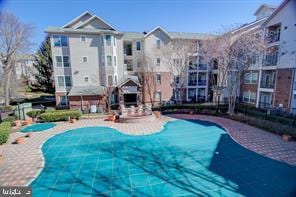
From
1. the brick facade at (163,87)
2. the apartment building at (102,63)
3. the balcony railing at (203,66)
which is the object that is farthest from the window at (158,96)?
the balcony railing at (203,66)

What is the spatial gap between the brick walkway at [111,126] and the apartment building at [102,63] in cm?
770

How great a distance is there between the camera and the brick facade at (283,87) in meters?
19.8

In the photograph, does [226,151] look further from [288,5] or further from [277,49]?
[288,5]

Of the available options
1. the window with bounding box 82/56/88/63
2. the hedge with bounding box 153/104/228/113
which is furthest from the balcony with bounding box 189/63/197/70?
the window with bounding box 82/56/88/63

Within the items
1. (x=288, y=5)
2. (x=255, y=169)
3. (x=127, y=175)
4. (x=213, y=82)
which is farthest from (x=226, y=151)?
(x=213, y=82)

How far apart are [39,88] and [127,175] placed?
3958 centimetres

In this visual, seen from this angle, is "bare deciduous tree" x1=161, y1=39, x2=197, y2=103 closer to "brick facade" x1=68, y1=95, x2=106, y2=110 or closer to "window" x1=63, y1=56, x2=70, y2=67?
"brick facade" x1=68, y1=95, x2=106, y2=110

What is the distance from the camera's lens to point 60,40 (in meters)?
24.6

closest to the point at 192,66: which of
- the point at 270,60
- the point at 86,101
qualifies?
the point at 270,60

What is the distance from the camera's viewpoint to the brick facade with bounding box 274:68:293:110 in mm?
19828

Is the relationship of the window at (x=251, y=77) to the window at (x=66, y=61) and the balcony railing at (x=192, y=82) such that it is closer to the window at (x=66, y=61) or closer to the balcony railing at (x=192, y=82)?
the balcony railing at (x=192, y=82)

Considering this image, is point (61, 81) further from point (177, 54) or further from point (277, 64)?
point (277, 64)

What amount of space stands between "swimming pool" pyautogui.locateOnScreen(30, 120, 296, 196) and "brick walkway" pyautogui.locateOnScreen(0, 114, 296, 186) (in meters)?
0.66

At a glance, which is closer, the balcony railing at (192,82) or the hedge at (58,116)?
the hedge at (58,116)
